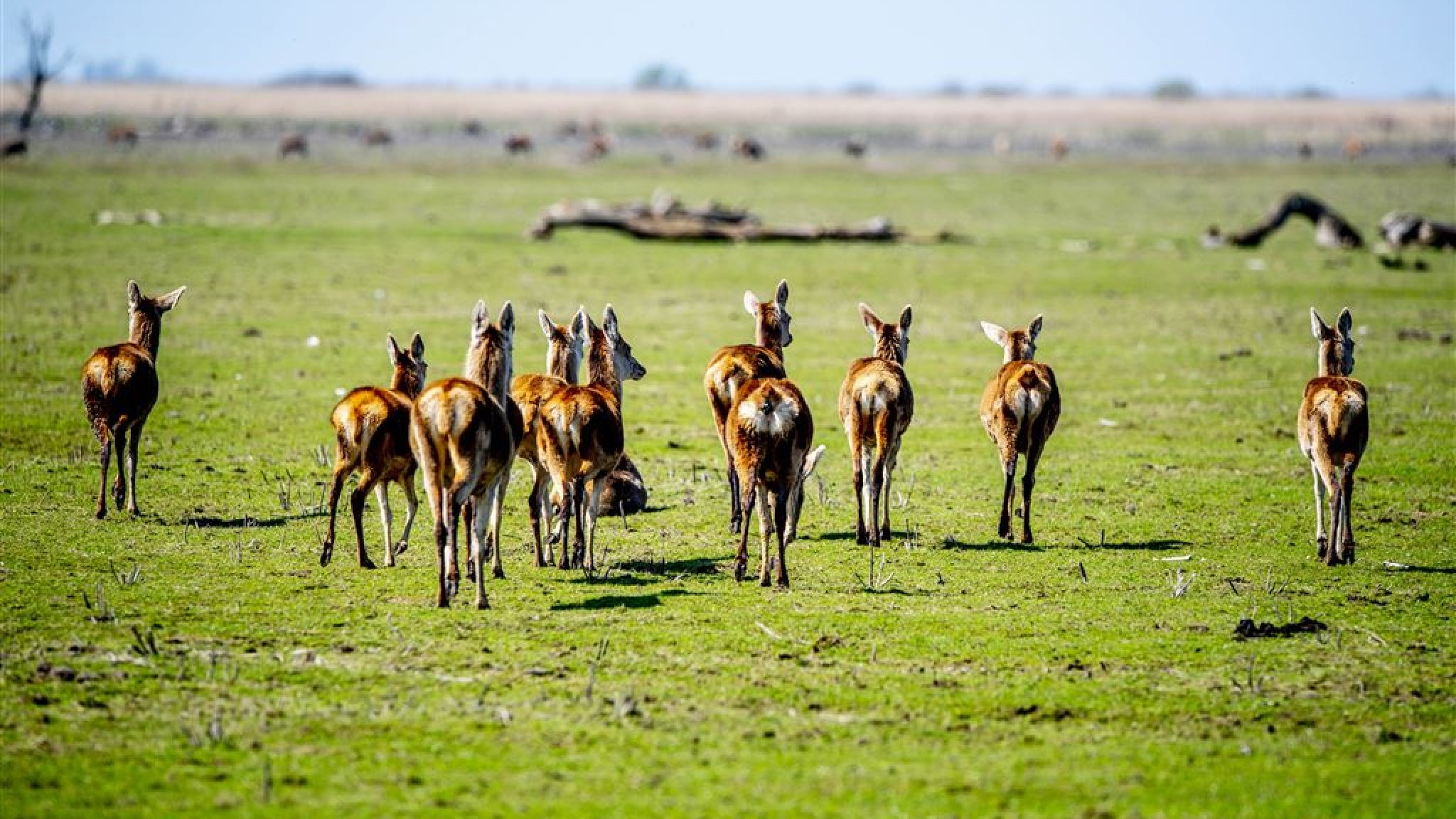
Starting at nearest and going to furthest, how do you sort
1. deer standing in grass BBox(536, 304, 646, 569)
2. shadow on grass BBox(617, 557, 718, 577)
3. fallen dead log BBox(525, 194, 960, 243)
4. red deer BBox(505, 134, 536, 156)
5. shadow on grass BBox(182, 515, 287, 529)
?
1. deer standing in grass BBox(536, 304, 646, 569)
2. shadow on grass BBox(617, 557, 718, 577)
3. shadow on grass BBox(182, 515, 287, 529)
4. fallen dead log BBox(525, 194, 960, 243)
5. red deer BBox(505, 134, 536, 156)

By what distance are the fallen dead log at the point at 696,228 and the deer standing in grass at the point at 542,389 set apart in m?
27.4

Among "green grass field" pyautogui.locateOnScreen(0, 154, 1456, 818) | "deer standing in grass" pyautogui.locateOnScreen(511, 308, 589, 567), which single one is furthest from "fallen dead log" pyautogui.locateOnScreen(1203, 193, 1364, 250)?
"deer standing in grass" pyautogui.locateOnScreen(511, 308, 589, 567)

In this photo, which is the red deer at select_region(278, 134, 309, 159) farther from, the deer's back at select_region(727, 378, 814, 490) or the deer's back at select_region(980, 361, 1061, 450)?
the deer's back at select_region(727, 378, 814, 490)

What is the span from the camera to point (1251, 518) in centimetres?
1554

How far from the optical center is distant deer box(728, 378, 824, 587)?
12.4 meters

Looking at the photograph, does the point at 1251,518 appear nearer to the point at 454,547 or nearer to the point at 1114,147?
the point at 454,547

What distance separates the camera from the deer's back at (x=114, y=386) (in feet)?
47.9

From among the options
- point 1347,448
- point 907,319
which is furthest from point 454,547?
point 1347,448

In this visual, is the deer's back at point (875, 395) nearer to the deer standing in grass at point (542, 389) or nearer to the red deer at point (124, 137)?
the deer standing in grass at point (542, 389)

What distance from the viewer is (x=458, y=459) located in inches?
449

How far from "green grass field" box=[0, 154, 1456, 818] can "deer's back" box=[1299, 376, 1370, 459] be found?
1107mm

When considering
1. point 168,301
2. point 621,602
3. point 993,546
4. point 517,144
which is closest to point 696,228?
point 168,301

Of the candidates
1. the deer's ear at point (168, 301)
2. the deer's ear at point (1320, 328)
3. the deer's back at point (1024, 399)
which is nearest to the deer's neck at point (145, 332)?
the deer's ear at point (168, 301)

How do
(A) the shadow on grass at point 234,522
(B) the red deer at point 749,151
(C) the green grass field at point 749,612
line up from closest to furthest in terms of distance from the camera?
(C) the green grass field at point 749,612, (A) the shadow on grass at point 234,522, (B) the red deer at point 749,151
